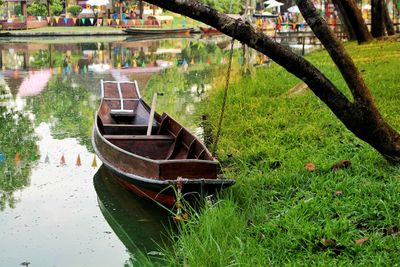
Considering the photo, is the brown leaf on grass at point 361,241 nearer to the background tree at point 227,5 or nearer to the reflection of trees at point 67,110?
the reflection of trees at point 67,110

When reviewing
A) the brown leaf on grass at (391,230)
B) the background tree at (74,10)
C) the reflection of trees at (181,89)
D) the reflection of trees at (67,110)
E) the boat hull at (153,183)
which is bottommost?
the reflection of trees at (67,110)

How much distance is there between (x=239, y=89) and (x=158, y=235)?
22.8ft

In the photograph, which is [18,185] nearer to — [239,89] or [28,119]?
[28,119]

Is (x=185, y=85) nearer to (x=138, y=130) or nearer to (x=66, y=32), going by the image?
(x=138, y=130)

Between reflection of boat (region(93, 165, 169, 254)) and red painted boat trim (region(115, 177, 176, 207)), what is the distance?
5.9 inches

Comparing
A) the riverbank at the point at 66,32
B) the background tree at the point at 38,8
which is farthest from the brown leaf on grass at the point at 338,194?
the background tree at the point at 38,8

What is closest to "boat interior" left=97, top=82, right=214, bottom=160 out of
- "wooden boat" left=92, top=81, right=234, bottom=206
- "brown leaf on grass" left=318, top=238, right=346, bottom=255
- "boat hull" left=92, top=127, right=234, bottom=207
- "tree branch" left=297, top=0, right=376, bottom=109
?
"wooden boat" left=92, top=81, right=234, bottom=206

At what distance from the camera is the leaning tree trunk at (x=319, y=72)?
5523 millimetres

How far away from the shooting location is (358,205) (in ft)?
17.8

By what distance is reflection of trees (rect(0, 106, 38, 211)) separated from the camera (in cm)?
824

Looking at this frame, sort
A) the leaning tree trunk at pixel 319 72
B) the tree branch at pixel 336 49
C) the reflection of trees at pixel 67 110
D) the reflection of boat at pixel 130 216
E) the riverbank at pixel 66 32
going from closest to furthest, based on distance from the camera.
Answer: the leaning tree trunk at pixel 319 72, the tree branch at pixel 336 49, the reflection of boat at pixel 130 216, the reflection of trees at pixel 67 110, the riverbank at pixel 66 32

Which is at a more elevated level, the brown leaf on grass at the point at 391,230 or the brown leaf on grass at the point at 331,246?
the brown leaf on grass at the point at 391,230

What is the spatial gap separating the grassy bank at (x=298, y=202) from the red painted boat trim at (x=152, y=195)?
2.07ft

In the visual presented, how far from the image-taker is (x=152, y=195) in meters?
7.02
